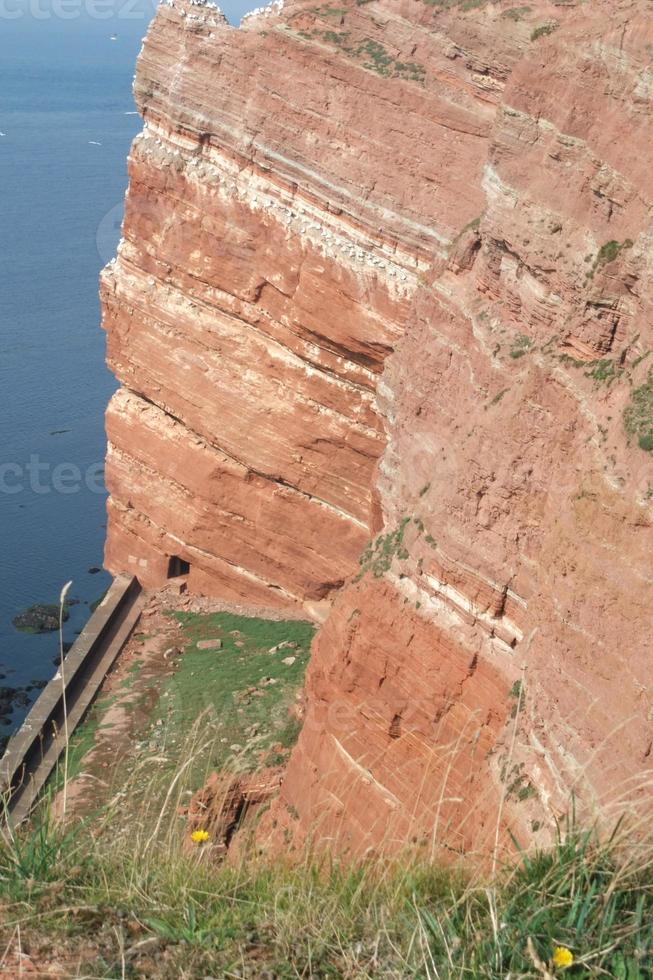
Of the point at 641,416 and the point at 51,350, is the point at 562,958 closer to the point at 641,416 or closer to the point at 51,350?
the point at 641,416

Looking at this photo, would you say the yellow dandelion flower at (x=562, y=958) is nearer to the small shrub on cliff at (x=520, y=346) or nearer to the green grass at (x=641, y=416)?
the green grass at (x=641, y=416)

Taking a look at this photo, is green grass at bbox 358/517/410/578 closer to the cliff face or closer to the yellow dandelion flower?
the cliff face

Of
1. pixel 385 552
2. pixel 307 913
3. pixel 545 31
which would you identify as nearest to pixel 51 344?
pixel 545 31

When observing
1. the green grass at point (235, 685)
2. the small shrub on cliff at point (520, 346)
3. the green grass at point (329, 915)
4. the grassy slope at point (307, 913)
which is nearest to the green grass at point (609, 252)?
the small shrub on cliff at point (520, 346)

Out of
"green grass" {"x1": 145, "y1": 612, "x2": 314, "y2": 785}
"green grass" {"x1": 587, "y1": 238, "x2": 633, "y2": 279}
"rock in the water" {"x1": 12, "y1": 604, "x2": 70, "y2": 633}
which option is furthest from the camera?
"rock in the water" {"x1": 12, "y1": 604, "x2": 70, "y2": 633}

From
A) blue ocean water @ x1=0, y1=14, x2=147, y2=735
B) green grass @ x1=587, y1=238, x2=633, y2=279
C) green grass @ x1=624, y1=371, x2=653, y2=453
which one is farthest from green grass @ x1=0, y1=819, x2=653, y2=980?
blue ocean water @ x1=0, y1=14, x2=147, y2=735

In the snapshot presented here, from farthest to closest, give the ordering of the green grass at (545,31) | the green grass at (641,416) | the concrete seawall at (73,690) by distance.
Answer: the concrete seawall at (73,690)
the green grass at (545,31)
the green grass at (641,416)
